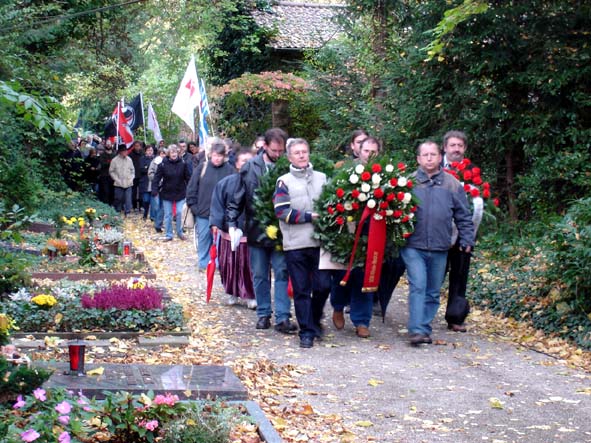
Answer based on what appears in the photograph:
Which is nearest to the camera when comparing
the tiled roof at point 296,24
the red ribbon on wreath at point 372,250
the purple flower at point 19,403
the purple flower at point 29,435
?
the purple flower at point 29,435

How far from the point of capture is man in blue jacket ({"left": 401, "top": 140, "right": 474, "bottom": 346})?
9.98 metres

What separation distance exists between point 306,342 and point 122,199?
17.8 m

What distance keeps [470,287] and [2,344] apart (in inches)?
329

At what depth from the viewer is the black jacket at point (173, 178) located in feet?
66.2

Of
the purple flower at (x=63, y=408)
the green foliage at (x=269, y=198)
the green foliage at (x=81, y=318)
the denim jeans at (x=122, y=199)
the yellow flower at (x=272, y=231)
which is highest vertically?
the green foliage at (x=269, y=198)

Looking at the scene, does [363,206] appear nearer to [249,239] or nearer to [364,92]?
[249,239]

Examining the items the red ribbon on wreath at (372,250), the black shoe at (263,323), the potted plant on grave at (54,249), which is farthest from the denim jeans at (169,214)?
the red ribbon on wreath at (372,250)

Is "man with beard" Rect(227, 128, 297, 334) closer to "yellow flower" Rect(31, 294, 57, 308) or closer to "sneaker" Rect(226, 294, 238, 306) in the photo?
"sneaker" Rect(226, 294, 238, 306)

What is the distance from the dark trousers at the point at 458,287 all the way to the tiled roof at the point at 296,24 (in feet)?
64.8

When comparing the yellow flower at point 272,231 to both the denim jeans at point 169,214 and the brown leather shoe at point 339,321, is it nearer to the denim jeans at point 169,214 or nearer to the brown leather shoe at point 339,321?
the brown leather shoe at point 339,321

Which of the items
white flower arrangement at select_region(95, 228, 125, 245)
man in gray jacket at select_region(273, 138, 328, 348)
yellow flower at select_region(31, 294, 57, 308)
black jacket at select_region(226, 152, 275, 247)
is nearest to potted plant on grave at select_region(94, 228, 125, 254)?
white flower arrangement at select_region(95, 228, 125, 245)

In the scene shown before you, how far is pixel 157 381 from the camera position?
734 cm

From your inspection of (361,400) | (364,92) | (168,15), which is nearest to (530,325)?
(361,400)

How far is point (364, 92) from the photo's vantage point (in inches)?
857
